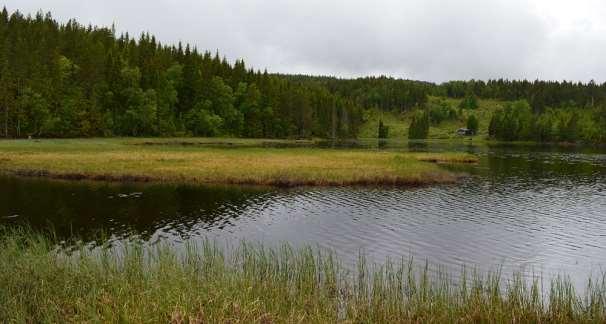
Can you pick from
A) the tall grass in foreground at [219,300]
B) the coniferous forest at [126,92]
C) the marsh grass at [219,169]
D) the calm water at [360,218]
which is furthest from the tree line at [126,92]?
the tall grass in foreground at [219,300]

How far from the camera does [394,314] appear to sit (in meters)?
14.2

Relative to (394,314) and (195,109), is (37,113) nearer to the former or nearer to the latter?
(195,109)

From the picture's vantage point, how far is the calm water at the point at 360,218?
27.4m

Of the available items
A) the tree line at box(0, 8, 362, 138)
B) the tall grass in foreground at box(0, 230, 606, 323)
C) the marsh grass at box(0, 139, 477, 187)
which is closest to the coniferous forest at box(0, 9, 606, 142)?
the tree line at box(0, 8, 362, 138)

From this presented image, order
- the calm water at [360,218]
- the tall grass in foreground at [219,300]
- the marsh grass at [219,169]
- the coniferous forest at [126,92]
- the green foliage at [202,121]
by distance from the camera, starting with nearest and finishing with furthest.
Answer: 1. the tall grass in foreground at [219,300]
2. the calm water at [360,218]
3. the marsh grass at [219,169]
4. the coniferous forest at [126,92]
5. the green foliage at [202,121]

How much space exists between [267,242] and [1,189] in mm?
29731

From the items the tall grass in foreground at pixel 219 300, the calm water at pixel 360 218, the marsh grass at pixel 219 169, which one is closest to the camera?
the tall grass in foreground at pixel 219 300

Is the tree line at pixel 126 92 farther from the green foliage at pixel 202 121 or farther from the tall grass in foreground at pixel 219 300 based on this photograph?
the tall grass in foreground at pixel 219 300

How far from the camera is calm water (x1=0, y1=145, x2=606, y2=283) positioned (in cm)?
2744

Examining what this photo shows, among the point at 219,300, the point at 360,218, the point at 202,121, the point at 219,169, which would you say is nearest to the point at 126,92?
the point at 202,121

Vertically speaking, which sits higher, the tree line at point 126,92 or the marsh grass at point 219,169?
the tree line at point 126,92

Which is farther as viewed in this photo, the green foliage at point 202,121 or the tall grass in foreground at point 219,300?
the green foliage at point 202,121

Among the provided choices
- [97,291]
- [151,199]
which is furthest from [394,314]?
[151,199]

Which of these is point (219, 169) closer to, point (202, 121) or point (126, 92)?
point (126, 92)
